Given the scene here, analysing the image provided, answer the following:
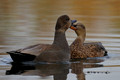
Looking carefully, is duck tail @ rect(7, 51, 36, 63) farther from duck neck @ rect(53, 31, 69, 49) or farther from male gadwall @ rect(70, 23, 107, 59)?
Answer: male gadwall @ rect(70, 23, 107, 59)

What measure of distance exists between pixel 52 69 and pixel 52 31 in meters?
5.96

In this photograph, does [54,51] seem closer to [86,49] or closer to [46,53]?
[46,53]

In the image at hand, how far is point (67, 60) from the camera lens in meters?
12.5

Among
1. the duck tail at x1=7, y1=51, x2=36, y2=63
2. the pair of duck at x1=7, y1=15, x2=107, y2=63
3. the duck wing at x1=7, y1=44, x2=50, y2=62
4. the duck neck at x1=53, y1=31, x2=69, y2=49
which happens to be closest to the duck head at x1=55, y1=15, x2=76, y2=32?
the pair of duck at x1=7, y1=15, x2=107, y2=63

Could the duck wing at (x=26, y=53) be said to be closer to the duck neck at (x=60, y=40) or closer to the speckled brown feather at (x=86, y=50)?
the duck neck at (x=60, y=40)

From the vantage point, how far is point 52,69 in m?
11.5

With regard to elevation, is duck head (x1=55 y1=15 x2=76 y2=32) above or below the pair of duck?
above

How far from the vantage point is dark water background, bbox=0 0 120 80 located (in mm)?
10953

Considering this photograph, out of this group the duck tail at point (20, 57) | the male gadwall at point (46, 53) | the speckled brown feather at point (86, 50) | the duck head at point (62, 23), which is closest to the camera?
the duck tail at point (20, 57)

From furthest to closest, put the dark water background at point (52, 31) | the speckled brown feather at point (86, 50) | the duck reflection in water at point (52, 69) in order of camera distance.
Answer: the speckled brown feather at point (86, 50) < the dark water background at point (52, 31) < the duck reflection in water at point (52, 69)

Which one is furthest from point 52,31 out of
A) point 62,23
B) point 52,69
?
point 52,69

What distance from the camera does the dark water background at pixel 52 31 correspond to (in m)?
11.0

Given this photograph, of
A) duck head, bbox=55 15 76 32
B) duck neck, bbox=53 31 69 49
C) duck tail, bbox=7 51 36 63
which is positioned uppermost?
duck head, bbox=55 15 76 32

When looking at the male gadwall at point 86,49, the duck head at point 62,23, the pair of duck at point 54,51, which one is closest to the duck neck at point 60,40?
the pair of duck at point 54,51
